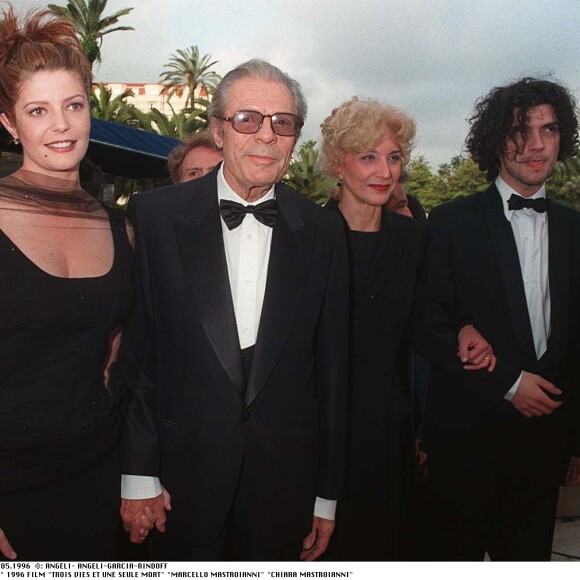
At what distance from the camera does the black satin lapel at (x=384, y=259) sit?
2.90 metres

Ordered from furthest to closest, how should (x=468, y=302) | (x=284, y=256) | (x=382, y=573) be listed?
1. (x=468, y=302)
2. (x=382, y=573)
3. (x=284, y=256)

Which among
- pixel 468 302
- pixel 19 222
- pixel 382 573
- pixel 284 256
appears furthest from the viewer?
pixel 468 302

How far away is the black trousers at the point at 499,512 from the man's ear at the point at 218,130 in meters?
1.82

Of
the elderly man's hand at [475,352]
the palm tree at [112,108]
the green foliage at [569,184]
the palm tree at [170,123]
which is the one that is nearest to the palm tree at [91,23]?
the elderly man's hand at [475,352]

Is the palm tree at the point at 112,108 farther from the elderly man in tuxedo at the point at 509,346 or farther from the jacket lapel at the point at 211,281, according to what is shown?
the jacket lapel at the point at 211,281

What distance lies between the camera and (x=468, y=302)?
9.83 feet

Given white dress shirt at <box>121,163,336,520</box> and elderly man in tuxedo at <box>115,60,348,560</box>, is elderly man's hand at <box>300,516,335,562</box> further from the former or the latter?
white dress shirt at <box>121,163,336,520</box>

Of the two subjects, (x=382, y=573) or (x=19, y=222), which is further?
(x=382, y=573)

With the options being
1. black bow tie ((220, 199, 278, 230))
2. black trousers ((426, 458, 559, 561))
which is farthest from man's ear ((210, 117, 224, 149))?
black trousers ((426, 458, 559, 561))

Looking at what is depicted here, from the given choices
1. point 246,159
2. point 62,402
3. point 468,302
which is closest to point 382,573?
point 468,302

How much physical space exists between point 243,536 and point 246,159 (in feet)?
4.29

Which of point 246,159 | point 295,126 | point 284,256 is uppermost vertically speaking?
point 295,126

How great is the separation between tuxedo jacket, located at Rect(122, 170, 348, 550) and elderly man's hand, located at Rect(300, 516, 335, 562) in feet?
0.36

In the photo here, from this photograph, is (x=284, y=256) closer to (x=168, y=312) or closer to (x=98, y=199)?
(x=168, y=312)
